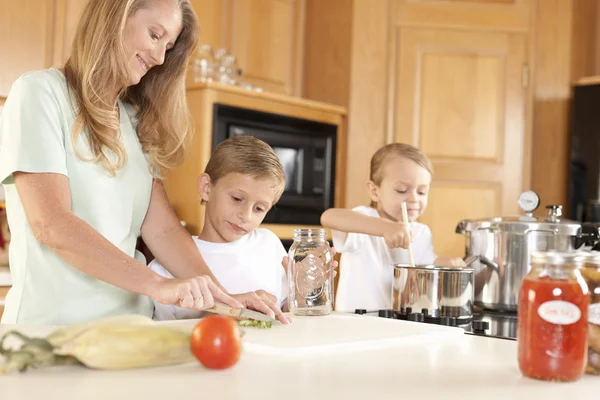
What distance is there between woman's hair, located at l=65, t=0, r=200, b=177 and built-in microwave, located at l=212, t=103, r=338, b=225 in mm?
1407

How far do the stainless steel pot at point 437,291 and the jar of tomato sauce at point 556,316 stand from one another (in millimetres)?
455

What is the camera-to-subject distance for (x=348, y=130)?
3.36 m

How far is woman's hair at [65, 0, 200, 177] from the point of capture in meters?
1.19

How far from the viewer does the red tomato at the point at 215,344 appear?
0.70 meters

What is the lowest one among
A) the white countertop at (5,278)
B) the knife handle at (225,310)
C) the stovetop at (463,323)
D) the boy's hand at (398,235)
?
the white countertop at (5,278)

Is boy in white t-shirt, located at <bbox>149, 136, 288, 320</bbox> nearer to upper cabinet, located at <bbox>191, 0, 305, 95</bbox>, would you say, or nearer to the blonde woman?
the blonde woman

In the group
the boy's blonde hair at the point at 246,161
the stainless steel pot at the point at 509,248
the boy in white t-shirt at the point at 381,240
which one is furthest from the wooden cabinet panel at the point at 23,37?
the stainless steel pot at the point at 509,248

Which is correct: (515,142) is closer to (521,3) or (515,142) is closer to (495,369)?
(521,3)

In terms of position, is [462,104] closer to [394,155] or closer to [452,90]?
[452,90]

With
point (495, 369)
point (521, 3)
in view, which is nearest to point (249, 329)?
point (495, 369)

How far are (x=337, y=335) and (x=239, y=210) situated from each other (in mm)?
629

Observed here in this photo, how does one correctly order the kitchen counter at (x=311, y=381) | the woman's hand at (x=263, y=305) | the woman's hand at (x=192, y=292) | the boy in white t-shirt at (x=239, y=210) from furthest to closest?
the boy in white t-shirt at (x=239, y=210) < the woman's hand at (x=263, y=305) < the woman's hand at (x=192, y=292) < the kitchen counter at (x=311, y=381)

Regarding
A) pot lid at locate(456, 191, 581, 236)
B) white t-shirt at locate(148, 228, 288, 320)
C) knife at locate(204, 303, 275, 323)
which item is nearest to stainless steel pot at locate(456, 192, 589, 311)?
pot lid at locate(456, 191, 581, 236)

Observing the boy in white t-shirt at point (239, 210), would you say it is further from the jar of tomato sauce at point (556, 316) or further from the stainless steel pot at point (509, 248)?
the jar of tomato sauce at point (556, 316)
